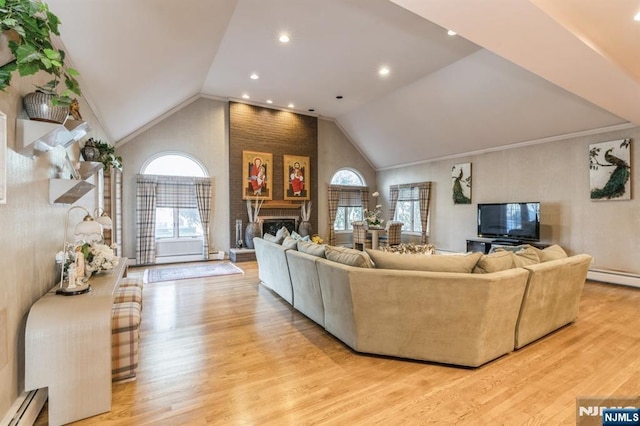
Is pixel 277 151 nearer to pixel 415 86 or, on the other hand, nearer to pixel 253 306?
pixel 415 86

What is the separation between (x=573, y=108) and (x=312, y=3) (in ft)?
15.8

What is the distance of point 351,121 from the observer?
909 cm

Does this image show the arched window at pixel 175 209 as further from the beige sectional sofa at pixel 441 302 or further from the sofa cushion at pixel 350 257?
the beige sectional sofa at pixel 441 302

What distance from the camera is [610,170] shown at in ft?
17.4

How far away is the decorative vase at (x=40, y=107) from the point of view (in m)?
1.86

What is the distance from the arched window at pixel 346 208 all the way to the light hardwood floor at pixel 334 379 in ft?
21.3

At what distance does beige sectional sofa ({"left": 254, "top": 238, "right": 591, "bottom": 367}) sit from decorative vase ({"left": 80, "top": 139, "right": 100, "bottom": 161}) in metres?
2.93

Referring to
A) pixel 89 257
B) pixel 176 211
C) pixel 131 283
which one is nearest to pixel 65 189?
pixel 89 257

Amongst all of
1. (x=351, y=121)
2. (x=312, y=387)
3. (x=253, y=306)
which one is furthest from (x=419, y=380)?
(x=351, y=121)

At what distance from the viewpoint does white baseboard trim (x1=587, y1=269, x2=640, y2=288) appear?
197 inches

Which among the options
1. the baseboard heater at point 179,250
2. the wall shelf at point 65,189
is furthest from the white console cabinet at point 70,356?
the baseboard heater at point 179,250

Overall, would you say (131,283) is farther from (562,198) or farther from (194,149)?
(562,198)

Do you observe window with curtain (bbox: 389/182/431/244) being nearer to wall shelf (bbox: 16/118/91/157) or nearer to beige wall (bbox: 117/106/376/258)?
beige wall (bbox: 117/106/376/258)

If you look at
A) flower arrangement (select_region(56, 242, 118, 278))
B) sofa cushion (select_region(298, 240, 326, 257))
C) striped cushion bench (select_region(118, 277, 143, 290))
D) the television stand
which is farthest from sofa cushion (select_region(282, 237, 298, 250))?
the television stand
